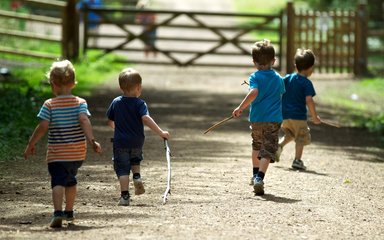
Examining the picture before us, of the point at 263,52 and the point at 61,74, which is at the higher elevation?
the point at 263,52

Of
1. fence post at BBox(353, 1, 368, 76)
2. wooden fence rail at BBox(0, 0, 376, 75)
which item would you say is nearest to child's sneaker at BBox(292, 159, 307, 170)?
wooden fence rail at BBox(0, 0, 376, 75)

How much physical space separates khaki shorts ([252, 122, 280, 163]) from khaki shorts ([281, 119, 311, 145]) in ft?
6.06

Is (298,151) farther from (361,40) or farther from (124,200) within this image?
(361,40)

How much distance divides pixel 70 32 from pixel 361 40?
25.0 feet

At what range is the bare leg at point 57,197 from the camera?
331 inches

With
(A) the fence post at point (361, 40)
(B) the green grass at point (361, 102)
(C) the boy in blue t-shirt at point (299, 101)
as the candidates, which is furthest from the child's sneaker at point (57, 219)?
(A) the fence post at point (361, 40)

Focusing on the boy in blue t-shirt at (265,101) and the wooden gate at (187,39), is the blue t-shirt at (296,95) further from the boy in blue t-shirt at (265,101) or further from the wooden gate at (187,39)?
the wooden gate at (187,39)

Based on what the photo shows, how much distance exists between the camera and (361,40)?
27.8 meters

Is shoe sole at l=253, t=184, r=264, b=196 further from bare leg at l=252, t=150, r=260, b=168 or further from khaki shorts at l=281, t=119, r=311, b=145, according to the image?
khaki shorts at l=281, t=119, r=311, b=145

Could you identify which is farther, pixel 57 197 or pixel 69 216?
pixel 69 216

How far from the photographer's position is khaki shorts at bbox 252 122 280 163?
1080cm

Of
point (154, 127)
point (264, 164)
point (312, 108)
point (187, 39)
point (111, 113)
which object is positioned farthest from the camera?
point (187, 39)

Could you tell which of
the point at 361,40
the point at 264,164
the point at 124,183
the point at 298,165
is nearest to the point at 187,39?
the point at 361,40

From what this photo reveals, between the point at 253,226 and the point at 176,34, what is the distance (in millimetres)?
30155
